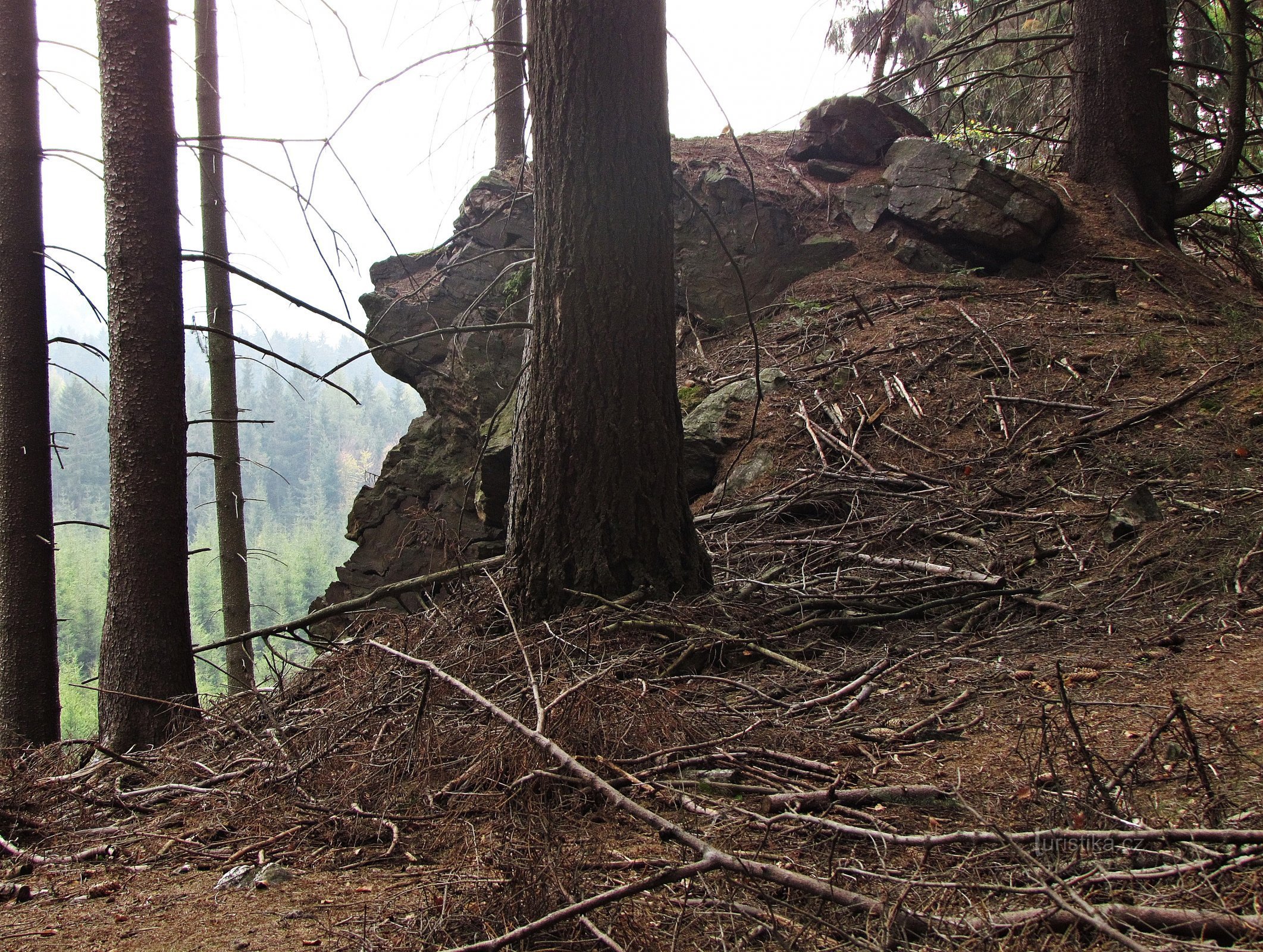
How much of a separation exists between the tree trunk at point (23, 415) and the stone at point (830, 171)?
751 cm

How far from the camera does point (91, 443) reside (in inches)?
3226

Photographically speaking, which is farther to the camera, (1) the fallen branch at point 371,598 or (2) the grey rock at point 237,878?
(1) the fallen branch at point 371,598

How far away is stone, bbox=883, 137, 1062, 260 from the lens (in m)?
8.24

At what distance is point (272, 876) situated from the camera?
2.23 m

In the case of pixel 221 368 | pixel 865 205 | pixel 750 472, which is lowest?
pixel 750 472

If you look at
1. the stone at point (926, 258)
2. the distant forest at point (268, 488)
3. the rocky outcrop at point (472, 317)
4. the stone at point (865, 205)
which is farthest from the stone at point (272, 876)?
the distant forest at point (268, 488)

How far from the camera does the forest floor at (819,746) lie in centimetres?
169

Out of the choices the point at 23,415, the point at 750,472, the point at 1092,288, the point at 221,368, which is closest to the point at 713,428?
the point at 750,472

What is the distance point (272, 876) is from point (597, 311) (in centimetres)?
267

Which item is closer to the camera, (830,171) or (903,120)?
(830,171)

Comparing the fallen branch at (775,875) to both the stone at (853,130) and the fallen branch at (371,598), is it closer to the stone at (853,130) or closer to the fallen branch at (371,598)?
the fallen branch at (371,598)

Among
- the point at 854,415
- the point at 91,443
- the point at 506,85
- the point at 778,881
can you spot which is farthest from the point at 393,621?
the point at 91,443

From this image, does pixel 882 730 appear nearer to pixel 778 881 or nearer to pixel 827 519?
pixel 778 881

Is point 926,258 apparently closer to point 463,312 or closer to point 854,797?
point 463,312
